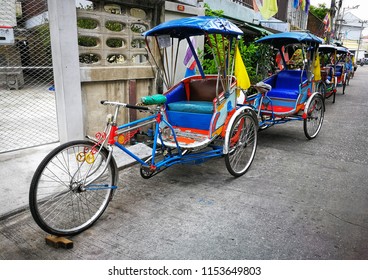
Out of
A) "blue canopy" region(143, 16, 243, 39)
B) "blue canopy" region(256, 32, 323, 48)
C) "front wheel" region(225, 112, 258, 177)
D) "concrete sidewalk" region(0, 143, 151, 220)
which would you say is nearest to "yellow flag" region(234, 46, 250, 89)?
"front wheel" region(225, 112, 258, 177)

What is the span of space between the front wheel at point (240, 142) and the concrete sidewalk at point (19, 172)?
1433 millimetres

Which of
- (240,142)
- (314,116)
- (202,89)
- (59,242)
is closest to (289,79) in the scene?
(314,116)

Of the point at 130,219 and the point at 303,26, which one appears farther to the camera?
the point at 303,26

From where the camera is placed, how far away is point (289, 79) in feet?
22.6

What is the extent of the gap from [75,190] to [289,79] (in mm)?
5461

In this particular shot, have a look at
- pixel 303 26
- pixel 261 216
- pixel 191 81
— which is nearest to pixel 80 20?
pixel 191 81

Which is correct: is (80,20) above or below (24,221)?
above

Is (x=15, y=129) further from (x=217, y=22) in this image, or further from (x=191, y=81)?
(x=217, y=22)

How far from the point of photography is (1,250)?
8.95 ft

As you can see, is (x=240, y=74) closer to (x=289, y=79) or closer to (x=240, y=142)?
(x=240, y=142)

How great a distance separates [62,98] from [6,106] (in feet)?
10.3

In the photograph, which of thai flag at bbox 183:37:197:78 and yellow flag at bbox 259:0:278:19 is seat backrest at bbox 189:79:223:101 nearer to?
thai flag at bbox 183:37:197:78

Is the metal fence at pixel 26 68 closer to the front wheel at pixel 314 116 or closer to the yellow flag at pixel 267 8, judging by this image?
the front wheel at pixel 314 116
